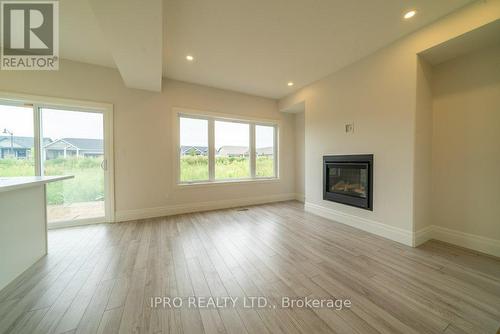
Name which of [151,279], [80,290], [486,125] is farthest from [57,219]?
[486,125]

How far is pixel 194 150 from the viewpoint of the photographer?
418cm

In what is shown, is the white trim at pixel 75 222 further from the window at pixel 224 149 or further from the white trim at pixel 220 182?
the window at pixel 224 149

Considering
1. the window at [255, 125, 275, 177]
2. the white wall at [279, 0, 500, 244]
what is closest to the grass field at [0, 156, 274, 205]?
the window at [255, 125, 275, 177]

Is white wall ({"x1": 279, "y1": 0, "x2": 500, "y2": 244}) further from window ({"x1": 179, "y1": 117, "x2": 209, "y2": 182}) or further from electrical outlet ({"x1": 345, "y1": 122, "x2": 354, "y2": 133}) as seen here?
window ({"x1": 179, "y1": 117, "x2": 209, "y2": 182})

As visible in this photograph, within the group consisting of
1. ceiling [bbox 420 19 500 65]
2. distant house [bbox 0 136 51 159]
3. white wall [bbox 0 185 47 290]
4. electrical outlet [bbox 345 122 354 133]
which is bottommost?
white wall [bbox 0 185 47 290]

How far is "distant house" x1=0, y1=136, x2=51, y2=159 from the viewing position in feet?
9.00

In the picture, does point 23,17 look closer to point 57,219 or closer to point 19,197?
point 19,197

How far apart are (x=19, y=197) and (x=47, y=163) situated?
1.62 m

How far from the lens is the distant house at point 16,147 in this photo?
2.74m

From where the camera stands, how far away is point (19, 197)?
73.5 inches

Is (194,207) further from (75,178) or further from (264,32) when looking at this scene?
(264,32)

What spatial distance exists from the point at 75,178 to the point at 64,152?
0.49 m

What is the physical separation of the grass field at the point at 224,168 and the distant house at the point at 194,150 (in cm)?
10

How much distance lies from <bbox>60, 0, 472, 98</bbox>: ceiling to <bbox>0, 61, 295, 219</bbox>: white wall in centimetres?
39
